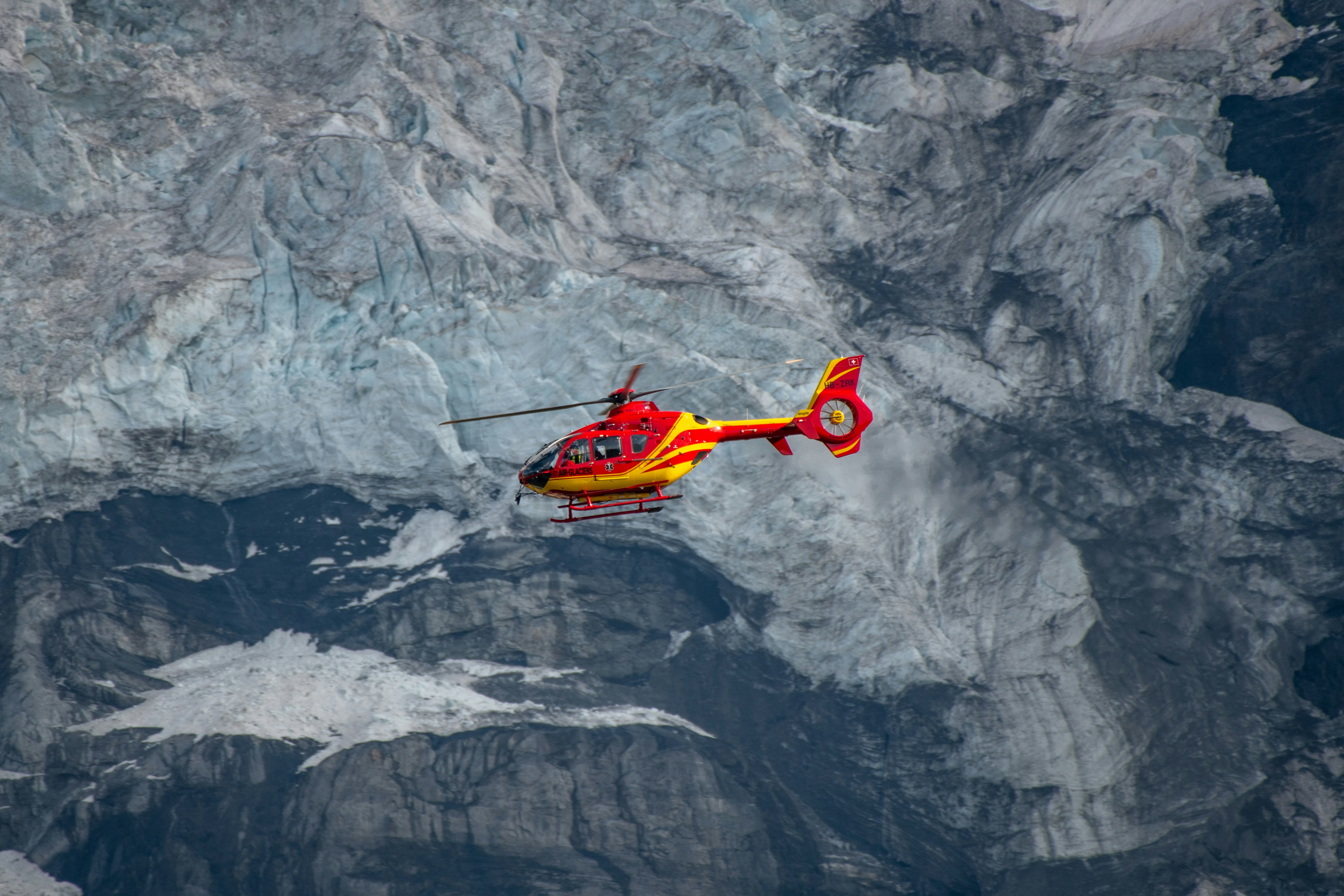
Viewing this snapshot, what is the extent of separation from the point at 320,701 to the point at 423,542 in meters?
11.5

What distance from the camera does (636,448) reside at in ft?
138

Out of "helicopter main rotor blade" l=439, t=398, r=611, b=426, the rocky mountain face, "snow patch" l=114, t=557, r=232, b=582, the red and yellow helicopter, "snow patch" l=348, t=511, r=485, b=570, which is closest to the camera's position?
"helicopter main rotor blade" l=439, t=398, r=611, b=426

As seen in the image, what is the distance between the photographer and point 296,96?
7694 cm

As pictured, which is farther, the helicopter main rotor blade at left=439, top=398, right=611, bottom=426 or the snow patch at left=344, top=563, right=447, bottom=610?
the snow patch at left=344, top=563, right=447, bottom=610

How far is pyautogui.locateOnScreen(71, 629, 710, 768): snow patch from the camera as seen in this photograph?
226 ft

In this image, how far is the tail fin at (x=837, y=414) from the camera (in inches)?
1817

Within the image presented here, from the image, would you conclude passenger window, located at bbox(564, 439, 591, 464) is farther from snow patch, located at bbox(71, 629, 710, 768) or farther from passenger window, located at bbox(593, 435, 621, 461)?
snow patch, located at bbox(71, 629, 710, 768)

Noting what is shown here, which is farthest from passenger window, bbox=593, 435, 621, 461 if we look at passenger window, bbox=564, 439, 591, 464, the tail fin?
the tail fin

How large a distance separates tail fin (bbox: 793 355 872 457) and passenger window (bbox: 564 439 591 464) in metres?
8.79

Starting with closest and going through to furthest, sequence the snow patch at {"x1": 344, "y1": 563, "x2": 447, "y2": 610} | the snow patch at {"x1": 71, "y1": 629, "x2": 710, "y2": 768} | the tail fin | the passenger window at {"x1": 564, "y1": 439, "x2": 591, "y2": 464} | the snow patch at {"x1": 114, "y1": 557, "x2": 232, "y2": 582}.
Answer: the passenger window at {"x1": 564, "y1": 439, "x2": 591, "y2": 464}, the tail fin, the snow patch at {"x1": 71, "y1": 629, "x2": 710, "y2": 768}, the snow patch at {"x1": 114, "y1": 557, "x2": 232, "y2": 582}, the snow patch at {"x1": 344, "y1": 563, "x2": 447, "y2": 610}

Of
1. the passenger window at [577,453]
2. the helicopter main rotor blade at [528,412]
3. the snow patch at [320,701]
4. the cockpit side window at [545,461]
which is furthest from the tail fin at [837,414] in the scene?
the snow patch at [320,701]

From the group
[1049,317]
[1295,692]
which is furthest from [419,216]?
[1295,692]

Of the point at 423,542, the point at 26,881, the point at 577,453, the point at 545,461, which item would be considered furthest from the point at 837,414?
the point at 26,881

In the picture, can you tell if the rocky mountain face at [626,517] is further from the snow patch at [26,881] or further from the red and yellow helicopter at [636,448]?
the red and yellow helicopter at [636,448]
